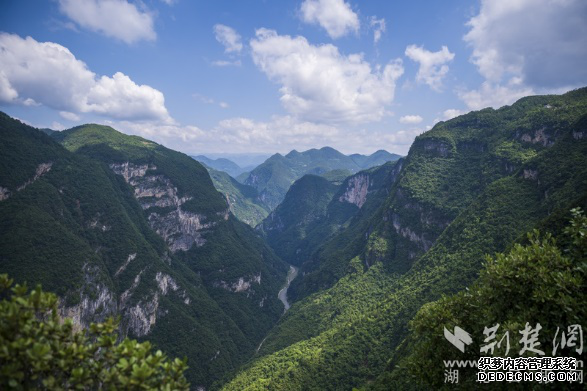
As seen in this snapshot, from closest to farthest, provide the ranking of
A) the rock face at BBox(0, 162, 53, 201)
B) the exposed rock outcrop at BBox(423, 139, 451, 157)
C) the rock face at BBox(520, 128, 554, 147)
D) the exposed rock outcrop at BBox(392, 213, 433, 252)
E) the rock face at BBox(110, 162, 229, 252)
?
the rock face at BBox(0, 162, 53, 201) → the rock face at BBox(520, 128, 554, 147) → the exposed rock outcrop at BBox(392, 213, 433, 252) → the exposed rock outcrop at BBox(423, 139, 451, 157) → the rock face at BBox(110, 162, 229, 252)

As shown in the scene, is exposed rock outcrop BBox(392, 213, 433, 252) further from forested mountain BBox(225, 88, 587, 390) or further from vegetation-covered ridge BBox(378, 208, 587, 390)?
vegetation-covered ridge BBox(378, 208, 587, 390)

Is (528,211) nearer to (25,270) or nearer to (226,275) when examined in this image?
(25,270)

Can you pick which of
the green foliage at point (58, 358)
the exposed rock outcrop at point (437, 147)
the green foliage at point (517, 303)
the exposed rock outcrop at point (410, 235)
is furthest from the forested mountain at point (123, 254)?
the exposed rock outcrop at point (437, 147)

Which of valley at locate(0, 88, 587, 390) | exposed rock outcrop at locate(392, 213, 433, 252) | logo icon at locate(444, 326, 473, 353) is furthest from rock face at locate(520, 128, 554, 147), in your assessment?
logo icon at locate(444, 326, 473, 353)

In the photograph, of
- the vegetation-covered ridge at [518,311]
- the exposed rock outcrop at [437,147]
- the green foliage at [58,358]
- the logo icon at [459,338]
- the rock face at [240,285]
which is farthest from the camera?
the rock face at [240,285]

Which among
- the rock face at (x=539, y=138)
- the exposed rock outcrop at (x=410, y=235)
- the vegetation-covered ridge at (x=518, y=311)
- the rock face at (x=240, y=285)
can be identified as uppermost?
the rock face at (x=539, y=138)

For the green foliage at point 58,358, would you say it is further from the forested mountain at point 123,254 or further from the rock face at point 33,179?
the rock face at point 33,179

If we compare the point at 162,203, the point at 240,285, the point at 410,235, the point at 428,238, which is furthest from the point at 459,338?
the point at 162,203

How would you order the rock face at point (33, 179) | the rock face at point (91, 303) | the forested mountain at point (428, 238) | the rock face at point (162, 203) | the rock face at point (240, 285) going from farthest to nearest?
the rock face at point (240, 285) → the rock face at point (162, 203) → the rock face at point (33, 179) → the rock face at point (91, 303) → the forested mountain at point (428, 238)
